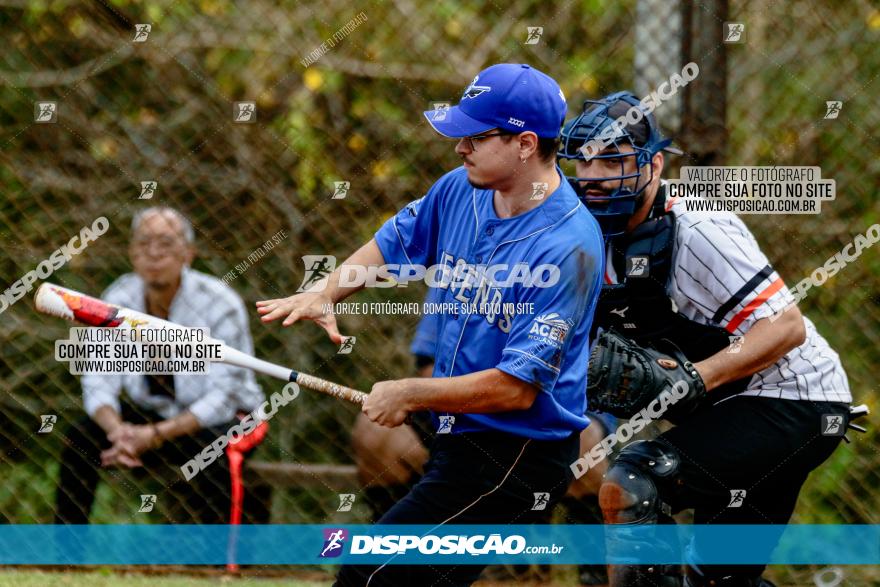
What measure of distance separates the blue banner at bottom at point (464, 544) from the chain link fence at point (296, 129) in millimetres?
239

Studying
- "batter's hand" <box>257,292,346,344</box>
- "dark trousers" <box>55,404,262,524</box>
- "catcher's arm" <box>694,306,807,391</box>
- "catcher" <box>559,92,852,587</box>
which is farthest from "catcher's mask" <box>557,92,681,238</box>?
"dark trousers" <box>55,404,262,524</box>

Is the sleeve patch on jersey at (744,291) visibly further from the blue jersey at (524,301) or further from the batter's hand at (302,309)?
the batter's hand at (302,309)

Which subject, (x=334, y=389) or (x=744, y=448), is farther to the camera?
(x=744, y=448)

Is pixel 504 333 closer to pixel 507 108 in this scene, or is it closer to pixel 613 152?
pixel 507 108

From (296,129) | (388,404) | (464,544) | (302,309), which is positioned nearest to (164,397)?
(296,129)

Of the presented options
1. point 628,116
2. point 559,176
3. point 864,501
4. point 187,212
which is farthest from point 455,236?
point 864,501

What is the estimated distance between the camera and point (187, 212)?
5.61 meters

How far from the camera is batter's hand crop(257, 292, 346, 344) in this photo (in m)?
3.91

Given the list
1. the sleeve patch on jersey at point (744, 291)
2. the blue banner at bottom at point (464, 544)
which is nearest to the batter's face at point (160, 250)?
the blue banner at bottom at point (464, 544)

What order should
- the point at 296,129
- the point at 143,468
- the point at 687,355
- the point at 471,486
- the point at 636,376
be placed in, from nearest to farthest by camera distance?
the point at 471,486
the point at 636,376
the point at 687,355
the point at 143,468
the point at 296,129

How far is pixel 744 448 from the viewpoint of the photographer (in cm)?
423

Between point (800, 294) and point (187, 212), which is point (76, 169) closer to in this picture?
point (187, 212)

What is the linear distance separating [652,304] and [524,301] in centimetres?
88

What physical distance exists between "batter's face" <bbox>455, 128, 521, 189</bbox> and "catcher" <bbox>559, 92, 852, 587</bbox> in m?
0.49
